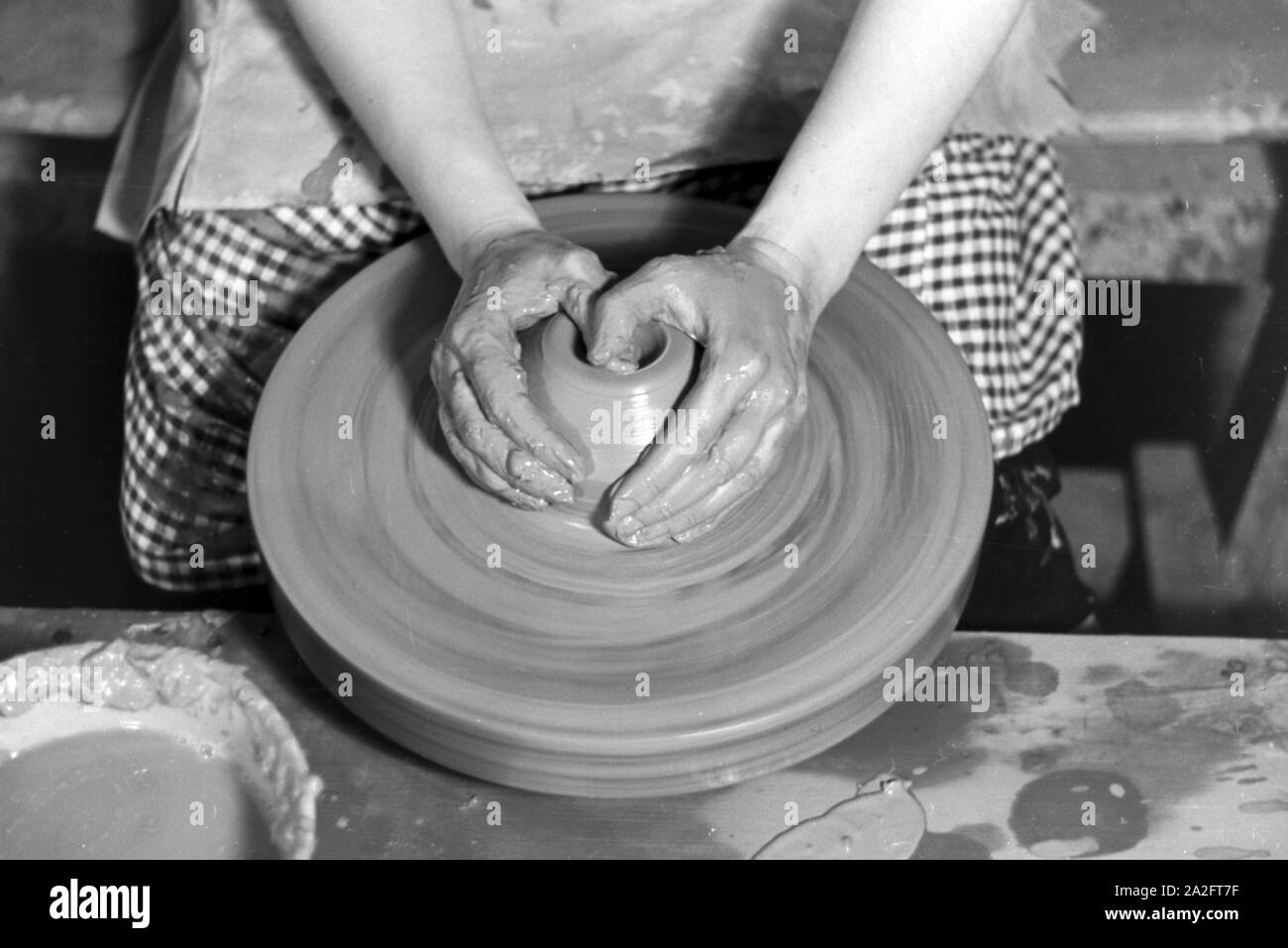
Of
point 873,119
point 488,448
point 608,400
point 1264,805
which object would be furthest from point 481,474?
point 1264,805

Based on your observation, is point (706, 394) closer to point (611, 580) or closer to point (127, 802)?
point (611, 580)

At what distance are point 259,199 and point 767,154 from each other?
672mm

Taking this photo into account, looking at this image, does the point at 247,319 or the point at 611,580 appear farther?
the point at 247,319

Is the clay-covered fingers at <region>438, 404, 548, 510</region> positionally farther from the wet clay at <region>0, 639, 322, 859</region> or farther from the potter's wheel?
the wet clay at <region>0, 639, 322, 859</region>

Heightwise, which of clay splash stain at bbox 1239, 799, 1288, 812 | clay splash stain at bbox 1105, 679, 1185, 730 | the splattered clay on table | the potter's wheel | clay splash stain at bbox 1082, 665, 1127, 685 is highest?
the potter's wheel

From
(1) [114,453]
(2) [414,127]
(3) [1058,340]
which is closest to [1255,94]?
(3) [1058,340]

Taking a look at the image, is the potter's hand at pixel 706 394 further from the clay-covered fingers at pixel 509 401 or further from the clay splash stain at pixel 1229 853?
the clay splash stain at pixel 1229 853

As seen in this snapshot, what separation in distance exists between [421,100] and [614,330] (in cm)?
50

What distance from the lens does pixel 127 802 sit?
154cm

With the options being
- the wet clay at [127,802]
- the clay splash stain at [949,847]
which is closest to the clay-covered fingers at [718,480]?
the clay splash stain at [949,847]

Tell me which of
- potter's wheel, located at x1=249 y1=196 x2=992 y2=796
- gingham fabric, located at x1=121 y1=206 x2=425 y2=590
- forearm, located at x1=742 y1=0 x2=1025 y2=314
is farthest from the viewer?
gingham fabric, located at x1=121 y1=206 x2=425 y2=590

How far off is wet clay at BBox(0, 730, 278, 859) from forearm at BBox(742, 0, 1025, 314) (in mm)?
822

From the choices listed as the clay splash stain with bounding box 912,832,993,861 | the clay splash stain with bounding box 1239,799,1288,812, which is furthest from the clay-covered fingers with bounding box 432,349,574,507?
the clay splash stain with bounding box 1239,799,1288,812

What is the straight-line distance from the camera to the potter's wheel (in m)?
1.35
